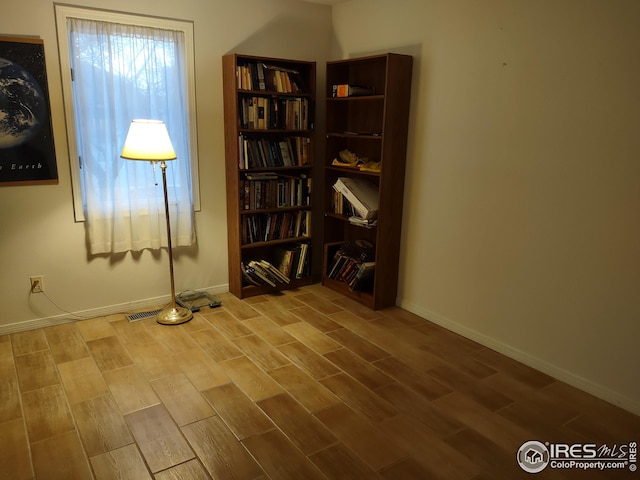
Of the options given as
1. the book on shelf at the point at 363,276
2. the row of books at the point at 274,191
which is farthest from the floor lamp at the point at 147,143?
the book on shelf at the point at 363,276

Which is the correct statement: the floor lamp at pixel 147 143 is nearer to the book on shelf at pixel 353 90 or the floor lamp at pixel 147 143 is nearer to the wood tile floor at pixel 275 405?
the wood tile floor at pixel 275 405

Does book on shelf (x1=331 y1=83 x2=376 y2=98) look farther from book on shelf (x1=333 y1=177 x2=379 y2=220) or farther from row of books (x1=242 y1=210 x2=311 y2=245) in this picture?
row of books (x1=242 y1=210 x2=311 y2=245)

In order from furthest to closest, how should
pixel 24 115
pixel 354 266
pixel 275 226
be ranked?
1. pixel 275 226
2. pixel 354 266
3. pixel 24 115

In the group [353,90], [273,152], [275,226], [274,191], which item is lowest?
[275,226]

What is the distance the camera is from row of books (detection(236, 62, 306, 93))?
140 inches

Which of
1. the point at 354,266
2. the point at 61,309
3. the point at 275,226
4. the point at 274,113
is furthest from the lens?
the point at 275,226

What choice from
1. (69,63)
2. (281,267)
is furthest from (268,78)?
(281,267)

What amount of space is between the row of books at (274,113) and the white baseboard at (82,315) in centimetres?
143

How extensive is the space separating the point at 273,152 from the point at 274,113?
30 cm

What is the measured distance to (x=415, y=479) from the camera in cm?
195

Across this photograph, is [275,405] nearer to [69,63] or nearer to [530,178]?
[530,178]

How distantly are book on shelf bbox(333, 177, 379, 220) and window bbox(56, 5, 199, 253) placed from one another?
1152mm

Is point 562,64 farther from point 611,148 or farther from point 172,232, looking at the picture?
point 172,232

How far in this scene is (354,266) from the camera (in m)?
3.86
